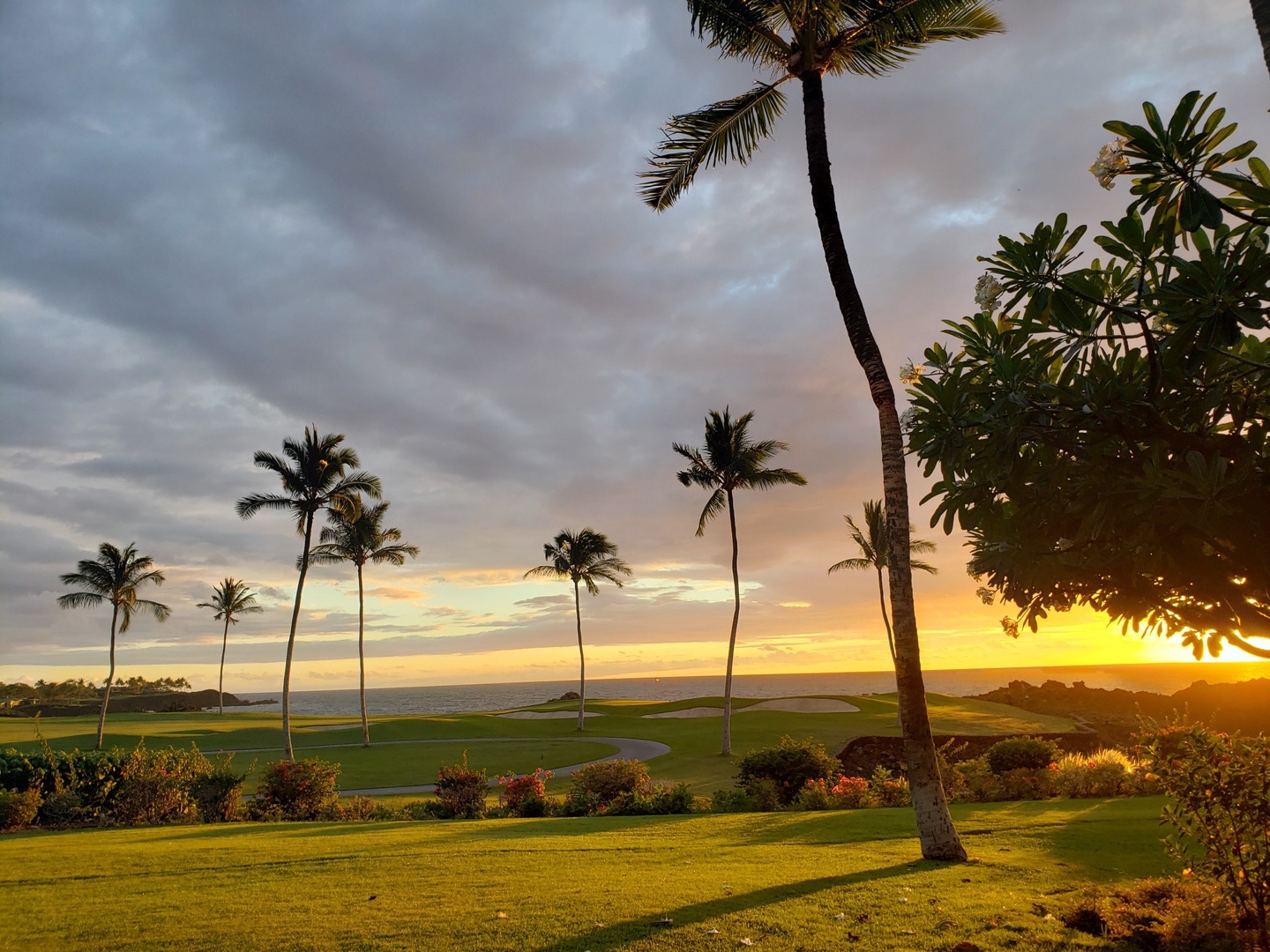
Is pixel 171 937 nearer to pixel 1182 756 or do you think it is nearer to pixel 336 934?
pixel 336 934

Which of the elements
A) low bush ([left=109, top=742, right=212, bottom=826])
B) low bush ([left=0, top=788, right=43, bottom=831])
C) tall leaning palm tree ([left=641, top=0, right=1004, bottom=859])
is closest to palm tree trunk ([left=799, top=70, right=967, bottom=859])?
tall leaning palm tree ([left=641, top=0, right=1004, bottom=859])

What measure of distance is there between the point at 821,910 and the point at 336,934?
4.34 m

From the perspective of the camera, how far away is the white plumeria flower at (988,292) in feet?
21.0

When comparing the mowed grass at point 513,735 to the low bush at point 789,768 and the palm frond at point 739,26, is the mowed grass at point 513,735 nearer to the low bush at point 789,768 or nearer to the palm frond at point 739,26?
the low bush at point 789,768

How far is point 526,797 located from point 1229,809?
13.9 m

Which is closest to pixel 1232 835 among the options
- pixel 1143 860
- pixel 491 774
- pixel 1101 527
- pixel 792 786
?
pixel 1101 527

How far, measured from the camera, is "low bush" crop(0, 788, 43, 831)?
14938mm

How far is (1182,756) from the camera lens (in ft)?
20.5

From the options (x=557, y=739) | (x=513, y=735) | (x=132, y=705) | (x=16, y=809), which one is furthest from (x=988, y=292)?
(x=132, y=705)

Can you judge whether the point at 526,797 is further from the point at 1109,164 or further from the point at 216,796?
the point at 1109,164

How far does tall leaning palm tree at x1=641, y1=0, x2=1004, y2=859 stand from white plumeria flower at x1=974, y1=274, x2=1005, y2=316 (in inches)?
132

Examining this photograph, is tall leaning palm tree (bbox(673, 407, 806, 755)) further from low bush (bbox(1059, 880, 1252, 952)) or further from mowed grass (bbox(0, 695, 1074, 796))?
low bush (bbox(1059, 880, 1252, 952))

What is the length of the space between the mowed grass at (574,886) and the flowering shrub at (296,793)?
4.04 m

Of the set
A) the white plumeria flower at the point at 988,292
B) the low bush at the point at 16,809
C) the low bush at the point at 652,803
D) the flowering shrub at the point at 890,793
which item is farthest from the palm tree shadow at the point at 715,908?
the low bush at the point at 16,809
